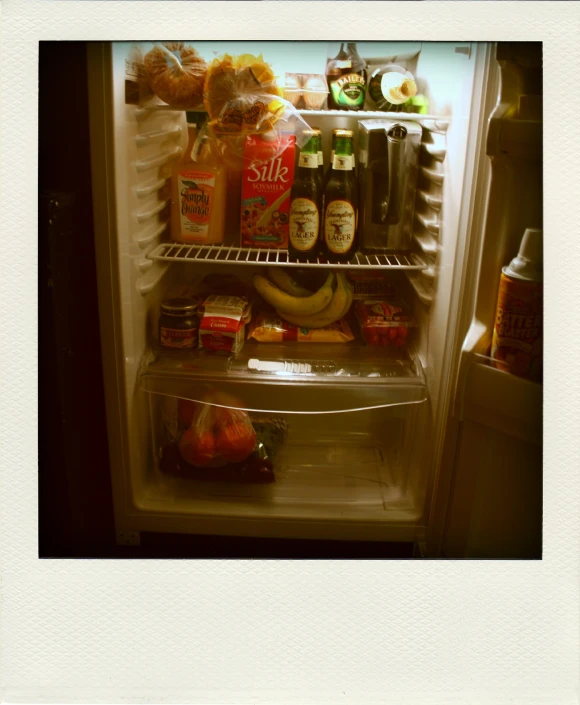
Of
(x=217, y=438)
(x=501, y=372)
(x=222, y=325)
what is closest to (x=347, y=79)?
(x=222, y=325)

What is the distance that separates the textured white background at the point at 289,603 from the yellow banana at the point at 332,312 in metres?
0.49

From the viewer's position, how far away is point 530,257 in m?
1.07

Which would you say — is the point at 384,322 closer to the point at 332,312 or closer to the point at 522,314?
the point at 332,312

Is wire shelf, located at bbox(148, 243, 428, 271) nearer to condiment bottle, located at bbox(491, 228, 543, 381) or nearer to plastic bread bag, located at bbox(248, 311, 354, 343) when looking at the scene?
plastic bread bag, located at bbox(248, 311, 354, 343)

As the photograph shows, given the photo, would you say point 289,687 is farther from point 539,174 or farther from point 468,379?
point 539,174

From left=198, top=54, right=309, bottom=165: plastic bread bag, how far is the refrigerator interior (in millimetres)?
39

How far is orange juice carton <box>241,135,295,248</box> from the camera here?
1.31 meters

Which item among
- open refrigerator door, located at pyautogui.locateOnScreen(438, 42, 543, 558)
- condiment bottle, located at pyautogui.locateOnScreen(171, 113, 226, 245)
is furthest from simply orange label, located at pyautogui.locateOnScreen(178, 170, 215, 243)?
open refrigerator door, located at pyautogui.locateOnScreen(438, 42, 543, 558)

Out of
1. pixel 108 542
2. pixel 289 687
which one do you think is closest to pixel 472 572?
pixel 289 687

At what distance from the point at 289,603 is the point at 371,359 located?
57cm

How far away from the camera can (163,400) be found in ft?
4.72

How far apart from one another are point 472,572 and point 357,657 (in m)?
0.26

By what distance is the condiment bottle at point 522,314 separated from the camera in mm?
1066

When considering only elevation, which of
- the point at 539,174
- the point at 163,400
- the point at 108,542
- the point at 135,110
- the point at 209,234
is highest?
the point at 135,110
